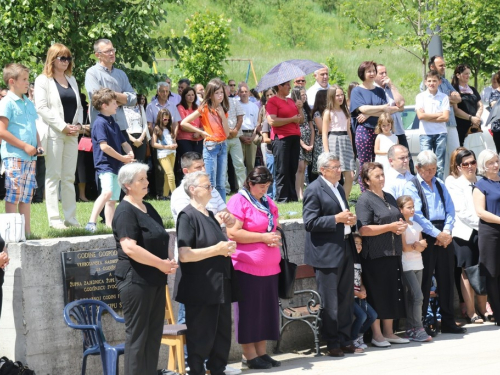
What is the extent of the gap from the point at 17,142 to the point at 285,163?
487 centimetres

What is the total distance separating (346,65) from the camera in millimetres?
40406

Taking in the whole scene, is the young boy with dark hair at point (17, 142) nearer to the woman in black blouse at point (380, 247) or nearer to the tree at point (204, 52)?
the woman in black blouse at point (380, 247)

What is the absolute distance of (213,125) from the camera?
12.2 meters

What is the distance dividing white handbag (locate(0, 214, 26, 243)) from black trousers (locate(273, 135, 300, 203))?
219 inches

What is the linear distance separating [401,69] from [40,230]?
32.6m

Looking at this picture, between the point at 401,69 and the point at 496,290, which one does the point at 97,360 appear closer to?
the point at 496,290

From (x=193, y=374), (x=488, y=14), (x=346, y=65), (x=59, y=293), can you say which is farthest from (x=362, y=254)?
(x=346, y=65)

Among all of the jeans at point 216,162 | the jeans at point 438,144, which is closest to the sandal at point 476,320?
the jeans at point 438,144

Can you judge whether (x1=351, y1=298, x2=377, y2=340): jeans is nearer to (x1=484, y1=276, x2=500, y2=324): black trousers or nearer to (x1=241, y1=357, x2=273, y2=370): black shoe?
(x1=241, y1=357, x2=273, y2=370): black shoe

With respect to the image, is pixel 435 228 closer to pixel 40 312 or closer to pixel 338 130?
pixel 338 130

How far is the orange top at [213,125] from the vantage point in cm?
1216

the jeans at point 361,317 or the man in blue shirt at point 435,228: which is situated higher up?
the man in blue shirt at point 435,228

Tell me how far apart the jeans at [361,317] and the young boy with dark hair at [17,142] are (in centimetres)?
376

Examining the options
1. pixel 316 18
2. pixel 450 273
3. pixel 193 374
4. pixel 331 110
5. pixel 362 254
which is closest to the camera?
pixel 193 374
